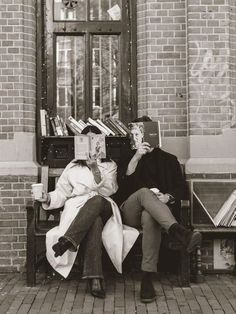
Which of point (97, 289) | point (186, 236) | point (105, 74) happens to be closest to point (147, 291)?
point (97, 289)

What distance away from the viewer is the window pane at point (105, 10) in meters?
7.20

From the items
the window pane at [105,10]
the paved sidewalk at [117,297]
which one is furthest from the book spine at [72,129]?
the paved sidewalk at [117,297]

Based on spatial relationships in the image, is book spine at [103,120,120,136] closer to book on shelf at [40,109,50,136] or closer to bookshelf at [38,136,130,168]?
bookshelf at [38,136,130,168]

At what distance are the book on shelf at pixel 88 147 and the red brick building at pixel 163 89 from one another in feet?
2.83

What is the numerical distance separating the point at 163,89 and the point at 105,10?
1.34 meters

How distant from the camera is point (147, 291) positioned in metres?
5.30

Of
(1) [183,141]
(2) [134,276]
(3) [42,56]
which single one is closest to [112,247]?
(2) [134,276]

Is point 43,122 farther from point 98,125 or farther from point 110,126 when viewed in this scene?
point 110,126

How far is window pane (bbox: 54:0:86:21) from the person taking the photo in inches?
283

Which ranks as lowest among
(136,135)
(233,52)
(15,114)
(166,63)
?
(136,135)

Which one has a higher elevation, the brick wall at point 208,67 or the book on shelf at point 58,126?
the brick wall at point 208,67

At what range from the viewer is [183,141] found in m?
6.88

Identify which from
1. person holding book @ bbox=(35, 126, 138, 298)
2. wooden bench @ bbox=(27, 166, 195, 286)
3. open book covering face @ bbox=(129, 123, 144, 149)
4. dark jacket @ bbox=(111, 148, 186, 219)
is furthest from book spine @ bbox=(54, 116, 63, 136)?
wooden bench @ bbox=(27, 166, 195, 286)

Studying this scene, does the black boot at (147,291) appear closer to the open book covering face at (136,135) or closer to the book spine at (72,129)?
the open book covering face at (136,135)
